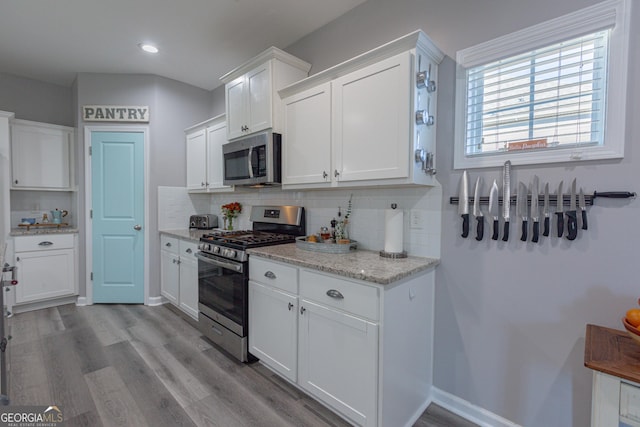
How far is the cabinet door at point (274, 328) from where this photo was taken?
77.1 inches

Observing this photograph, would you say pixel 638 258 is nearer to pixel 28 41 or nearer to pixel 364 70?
pixel 364 70

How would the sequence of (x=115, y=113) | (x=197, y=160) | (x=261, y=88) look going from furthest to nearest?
(x=197, y=160)
(x=115, y=113)
(x=261, y=88)

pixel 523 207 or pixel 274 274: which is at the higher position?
pixel 523 207

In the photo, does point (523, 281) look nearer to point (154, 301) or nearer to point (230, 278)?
point (230, 278)

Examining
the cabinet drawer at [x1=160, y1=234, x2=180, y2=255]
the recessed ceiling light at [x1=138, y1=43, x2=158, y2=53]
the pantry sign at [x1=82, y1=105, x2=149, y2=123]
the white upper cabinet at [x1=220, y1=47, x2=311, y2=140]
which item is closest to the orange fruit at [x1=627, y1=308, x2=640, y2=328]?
the white upper cabinet at [x1=220, y1=47, x2=311, y2=140]

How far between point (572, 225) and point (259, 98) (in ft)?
7.76

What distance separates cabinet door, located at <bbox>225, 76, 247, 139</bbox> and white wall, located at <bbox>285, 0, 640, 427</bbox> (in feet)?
4.65

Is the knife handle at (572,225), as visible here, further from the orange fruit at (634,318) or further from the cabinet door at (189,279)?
the cabinet door at (189,279)

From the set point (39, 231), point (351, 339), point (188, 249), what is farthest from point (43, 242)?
point (351, 339)

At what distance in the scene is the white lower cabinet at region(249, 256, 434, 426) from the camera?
1.53m

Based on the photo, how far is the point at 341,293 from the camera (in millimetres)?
1660

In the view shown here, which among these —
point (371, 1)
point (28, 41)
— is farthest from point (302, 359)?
point (28, 41)

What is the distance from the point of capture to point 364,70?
1905 millimetres

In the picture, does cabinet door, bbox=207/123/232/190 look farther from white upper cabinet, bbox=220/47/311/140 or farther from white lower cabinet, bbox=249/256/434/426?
white lower cabinet, bbox=249/256/434/426
